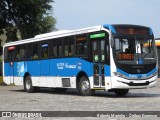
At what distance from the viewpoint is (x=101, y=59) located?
2017cm

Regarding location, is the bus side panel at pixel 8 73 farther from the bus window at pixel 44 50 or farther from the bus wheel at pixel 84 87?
the bus wheel at pixel 84 87

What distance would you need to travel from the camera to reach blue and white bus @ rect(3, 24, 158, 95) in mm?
19625

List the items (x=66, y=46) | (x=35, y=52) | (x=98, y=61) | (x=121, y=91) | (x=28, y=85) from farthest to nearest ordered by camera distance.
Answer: (x=28, y=85), (x=35, y=52), (x=66, y=46), (x=121, y=91), (x=98, y=61)

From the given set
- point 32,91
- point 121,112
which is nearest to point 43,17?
point 32,91

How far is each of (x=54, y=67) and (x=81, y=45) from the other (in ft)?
9.46

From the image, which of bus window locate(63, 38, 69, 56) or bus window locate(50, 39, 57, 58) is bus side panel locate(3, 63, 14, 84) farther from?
bus window locate(63, 38, 69, 56)

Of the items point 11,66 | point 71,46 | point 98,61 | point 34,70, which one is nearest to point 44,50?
point 34,70

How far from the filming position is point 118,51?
1959cm

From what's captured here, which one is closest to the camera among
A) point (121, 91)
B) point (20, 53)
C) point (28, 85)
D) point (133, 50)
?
point (133, 50)

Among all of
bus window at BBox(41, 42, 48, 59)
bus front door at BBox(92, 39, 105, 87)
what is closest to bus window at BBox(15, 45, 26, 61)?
bus window at BBox(41, 42, 48, 59)

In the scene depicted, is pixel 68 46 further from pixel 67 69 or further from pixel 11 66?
pixel 11 66

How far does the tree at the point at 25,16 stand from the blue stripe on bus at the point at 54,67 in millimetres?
12757

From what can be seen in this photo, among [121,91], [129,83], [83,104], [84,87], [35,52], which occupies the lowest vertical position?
[83,104]

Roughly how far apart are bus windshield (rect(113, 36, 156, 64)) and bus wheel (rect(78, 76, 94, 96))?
2.20 m
